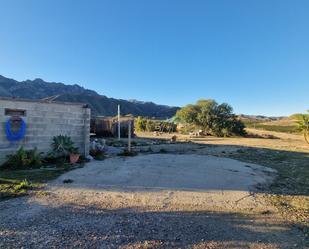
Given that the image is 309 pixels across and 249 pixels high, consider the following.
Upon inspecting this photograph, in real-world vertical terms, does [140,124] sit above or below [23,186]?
above

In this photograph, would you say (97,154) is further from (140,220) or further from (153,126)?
(153,126)

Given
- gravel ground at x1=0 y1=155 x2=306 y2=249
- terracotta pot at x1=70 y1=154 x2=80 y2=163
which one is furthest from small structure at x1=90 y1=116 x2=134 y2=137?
gravel ground at x1=0 y1=155 x2=306 y2=249

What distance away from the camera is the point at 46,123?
11281 mm

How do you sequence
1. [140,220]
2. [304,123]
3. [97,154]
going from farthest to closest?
[304,123], [97,154], [140,220]

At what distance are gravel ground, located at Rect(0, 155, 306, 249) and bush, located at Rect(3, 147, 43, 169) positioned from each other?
3239 millimetres

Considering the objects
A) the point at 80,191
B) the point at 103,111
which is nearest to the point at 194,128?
the point at 80,191

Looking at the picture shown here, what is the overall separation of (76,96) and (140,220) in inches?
3042

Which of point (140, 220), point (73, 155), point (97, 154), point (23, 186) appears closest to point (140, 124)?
point (97, 154)

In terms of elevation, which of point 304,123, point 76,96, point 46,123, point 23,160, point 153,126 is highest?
point 76,96

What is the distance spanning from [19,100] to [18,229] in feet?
22.8

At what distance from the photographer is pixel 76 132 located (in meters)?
12.4

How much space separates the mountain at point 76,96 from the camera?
78.4 m

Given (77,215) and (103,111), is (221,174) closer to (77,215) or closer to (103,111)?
(77,215)

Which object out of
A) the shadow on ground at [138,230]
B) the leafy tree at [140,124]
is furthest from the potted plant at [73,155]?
the leafy tree at [140,124]
